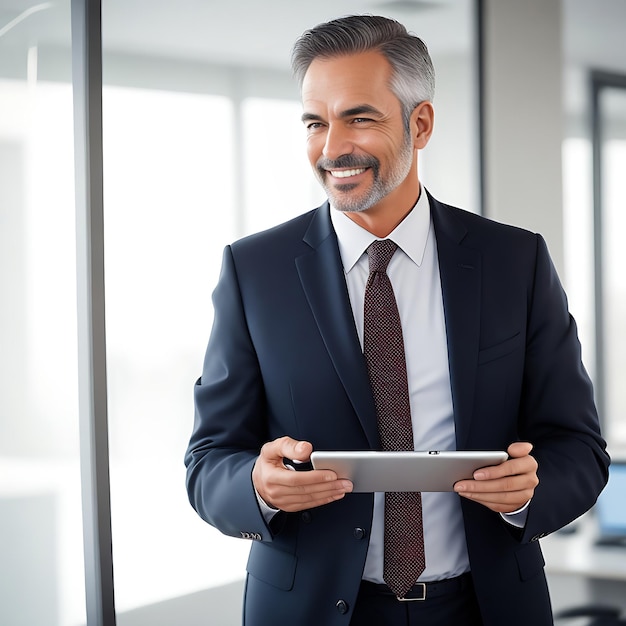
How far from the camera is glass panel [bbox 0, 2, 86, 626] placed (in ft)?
7.80

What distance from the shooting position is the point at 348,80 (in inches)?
62.2

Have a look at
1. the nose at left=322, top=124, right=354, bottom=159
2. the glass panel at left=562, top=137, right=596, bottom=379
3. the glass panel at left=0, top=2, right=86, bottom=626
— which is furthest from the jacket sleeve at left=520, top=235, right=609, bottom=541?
the glass panel at left=562, top=137, right=596, bottom=379

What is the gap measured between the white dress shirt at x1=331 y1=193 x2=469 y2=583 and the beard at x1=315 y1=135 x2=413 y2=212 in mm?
89

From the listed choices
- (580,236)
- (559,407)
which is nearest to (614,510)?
(580,236)

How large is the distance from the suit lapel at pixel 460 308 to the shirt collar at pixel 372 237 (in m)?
0.04

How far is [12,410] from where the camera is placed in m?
2.39

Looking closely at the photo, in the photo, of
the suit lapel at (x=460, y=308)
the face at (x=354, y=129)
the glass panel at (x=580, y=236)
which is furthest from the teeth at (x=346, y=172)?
the glass panel at (x=580, y=236)

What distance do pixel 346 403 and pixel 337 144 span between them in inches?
18.3

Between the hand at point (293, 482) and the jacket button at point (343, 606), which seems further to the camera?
the jacket button at point (343, 606)

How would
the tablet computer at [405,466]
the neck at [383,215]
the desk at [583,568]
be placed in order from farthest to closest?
the desk at [583,568] < the neck at [383,215] < the tablet computer at [405,466]

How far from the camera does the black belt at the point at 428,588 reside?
1512mm

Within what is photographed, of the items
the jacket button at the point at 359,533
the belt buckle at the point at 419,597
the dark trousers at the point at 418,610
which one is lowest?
the dark trousers at the point at 418,610

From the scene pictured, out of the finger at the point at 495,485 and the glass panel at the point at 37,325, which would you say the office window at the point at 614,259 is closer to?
the glass panel at the point at 37,325

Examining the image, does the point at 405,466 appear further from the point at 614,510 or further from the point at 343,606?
the point at 614,510
